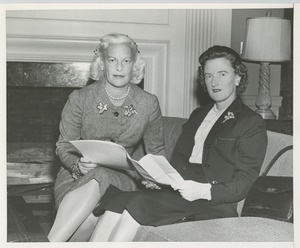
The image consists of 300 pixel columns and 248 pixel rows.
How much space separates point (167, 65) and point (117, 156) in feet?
4.25

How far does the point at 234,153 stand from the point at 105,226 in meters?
0.49

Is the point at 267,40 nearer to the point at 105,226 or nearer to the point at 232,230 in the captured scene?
the point at 232,230

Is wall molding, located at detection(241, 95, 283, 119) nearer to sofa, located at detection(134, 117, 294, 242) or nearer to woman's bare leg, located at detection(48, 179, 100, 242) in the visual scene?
sofa, located at detection(134, 117, 294, 242)

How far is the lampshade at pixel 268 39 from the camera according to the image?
7.77 feet

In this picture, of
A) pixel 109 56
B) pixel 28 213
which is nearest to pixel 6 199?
pixel 28 213

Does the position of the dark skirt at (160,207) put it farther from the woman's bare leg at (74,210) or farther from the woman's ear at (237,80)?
the woman's ear at (237,80)

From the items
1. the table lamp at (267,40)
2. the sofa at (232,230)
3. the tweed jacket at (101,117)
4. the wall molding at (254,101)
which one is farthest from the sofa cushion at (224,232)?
the wall molding at (254,101)

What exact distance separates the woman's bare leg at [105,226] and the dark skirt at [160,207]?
0.02 m

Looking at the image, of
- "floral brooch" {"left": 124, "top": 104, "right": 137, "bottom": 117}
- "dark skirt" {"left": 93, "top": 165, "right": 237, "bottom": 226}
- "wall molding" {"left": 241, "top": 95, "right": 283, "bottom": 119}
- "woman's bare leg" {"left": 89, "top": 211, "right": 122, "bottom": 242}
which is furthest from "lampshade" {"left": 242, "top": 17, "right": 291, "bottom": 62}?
"woman's bare leg" {"left": 89, "top": 211, "right": 122, "bottom": 242}

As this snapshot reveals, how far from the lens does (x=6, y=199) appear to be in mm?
1575

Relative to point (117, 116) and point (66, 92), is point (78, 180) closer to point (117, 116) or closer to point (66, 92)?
point (117, 116)

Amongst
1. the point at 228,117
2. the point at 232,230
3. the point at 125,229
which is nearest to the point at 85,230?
the point at 125,229

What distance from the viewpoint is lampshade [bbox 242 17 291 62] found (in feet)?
7.77

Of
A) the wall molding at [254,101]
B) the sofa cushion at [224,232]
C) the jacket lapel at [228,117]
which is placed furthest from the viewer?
the wall molding at [254,101]
